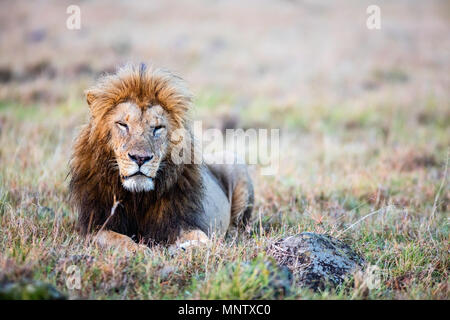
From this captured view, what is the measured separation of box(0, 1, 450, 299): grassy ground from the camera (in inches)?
164

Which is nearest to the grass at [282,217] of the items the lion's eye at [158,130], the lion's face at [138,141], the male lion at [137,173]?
the male lion at [137,173]

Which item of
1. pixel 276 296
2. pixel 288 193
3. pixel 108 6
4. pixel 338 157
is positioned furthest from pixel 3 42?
pixel 276 296

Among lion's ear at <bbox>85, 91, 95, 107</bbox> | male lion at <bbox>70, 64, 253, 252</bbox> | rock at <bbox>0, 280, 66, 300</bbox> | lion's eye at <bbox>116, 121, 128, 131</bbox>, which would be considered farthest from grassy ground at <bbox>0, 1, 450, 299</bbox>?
lion's eye at <bbox>116, 121, 128, 131</bbox>

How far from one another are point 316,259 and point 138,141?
1698mm

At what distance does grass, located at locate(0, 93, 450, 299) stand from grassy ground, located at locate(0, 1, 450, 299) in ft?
0.06

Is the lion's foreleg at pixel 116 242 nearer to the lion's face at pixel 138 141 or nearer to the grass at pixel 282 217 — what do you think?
the grass at pixel 282 217

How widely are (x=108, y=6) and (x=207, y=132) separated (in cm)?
1612

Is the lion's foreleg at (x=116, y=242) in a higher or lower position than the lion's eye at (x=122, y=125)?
lower

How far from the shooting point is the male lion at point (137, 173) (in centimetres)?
471

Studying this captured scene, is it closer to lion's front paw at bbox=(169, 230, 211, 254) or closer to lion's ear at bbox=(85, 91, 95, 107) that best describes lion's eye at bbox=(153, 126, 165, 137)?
lion's ear at bbox=(85, 91, 95, 107)

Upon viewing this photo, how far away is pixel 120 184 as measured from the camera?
15.8 feet

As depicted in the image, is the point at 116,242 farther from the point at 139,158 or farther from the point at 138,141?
the point at 138,141

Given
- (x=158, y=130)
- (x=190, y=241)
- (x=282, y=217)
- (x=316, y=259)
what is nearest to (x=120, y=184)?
(x=158, y=130)

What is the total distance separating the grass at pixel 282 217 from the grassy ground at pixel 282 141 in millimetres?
19
